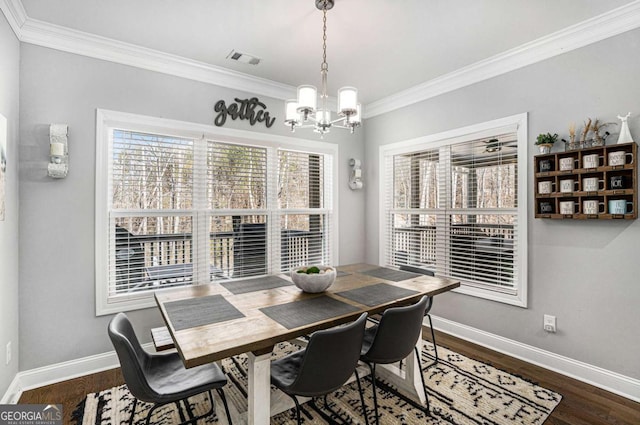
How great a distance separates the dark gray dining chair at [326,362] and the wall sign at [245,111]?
→ 2.61 metres

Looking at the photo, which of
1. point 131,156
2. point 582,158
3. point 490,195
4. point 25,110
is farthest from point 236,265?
point 582,158

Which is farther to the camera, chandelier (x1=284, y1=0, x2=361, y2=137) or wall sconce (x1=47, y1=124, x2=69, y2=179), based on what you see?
wall sconce (x1=47, y1=124, x2=69, y2=179)

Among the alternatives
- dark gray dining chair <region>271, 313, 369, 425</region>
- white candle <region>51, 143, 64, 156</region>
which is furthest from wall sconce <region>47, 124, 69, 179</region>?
dark gray dining chair <region>271, 313, 369, 425</region>

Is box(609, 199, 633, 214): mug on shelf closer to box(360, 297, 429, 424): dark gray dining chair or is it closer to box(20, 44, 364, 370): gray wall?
box(360, 297, 429, 424): dark gray dining chair

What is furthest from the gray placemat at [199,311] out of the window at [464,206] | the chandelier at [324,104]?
the window at [464,206]

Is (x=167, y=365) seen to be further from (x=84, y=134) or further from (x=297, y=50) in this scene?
(x=297, y=50)

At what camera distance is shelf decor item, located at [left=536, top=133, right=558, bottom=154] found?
2715 millimetres

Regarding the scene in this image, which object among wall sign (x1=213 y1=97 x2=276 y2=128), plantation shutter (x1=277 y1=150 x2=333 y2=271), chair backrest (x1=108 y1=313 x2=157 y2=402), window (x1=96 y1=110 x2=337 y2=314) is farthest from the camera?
plantation shutter (x1=277 y1=150 x2=333 y2=271)

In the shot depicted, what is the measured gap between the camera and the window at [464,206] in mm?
3070

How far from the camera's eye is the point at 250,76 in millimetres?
3492

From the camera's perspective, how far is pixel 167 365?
199cm

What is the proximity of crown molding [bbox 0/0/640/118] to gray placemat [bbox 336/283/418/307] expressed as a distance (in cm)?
237

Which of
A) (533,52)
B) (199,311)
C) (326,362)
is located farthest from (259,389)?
(533,52)
